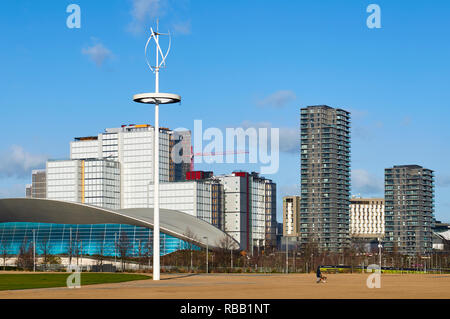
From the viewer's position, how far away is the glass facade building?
485 feet

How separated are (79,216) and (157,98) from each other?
291 ft

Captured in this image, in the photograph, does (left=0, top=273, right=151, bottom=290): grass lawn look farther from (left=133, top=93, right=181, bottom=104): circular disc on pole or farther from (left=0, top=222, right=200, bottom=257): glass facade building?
(left=0, top=222, right=200, bottom=257): glass facade building

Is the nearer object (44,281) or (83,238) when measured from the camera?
(44,281)

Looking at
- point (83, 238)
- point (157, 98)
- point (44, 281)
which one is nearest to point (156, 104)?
point (157, 98)

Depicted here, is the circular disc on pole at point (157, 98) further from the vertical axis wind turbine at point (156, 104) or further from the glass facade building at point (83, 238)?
the glass facade building at point (83, 238)

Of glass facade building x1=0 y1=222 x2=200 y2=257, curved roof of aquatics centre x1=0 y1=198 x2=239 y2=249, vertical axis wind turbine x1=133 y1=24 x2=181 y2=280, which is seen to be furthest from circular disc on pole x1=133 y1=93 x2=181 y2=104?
curved roof of aquatics centre x1=0 y1=198 x2=239 y2=249

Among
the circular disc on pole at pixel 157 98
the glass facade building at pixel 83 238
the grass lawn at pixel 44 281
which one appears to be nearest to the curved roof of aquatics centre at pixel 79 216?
the glass facade building at pixel 83 238

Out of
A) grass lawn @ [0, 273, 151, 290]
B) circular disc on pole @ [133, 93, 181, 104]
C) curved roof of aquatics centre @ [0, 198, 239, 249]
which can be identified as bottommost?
grass lawn @ [0, 273, 151, 290]

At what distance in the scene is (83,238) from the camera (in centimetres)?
15250

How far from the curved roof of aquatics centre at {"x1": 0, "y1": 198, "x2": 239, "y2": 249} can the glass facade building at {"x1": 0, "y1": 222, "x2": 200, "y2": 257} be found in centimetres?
119

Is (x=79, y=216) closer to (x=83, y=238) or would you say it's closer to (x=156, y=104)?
(x=83, y=238)

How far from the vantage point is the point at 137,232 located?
150 metres
